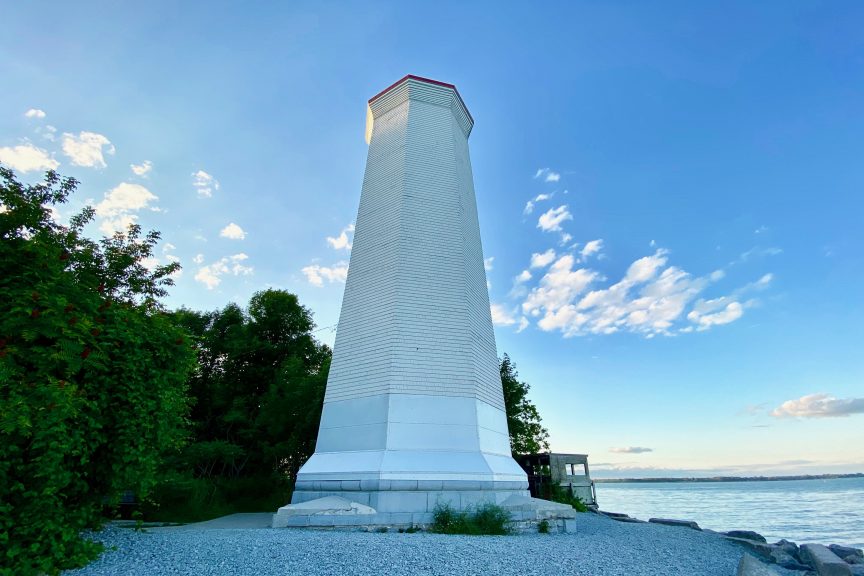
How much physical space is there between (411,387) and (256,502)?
12057 mm

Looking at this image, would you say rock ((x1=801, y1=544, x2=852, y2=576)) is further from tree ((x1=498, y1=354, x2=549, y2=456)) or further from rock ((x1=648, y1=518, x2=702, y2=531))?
tree ((x1=498, y1=354, x2=549, y2=456))

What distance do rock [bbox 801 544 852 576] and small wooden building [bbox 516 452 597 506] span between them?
9.16m

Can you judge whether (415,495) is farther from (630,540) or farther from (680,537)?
(680,537)

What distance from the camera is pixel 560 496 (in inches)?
683

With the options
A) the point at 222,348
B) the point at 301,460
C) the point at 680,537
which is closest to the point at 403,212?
the point at 680,537

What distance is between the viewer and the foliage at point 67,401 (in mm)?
4551

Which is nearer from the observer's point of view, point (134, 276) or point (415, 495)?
point (415, 495)

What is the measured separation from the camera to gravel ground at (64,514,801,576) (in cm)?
491

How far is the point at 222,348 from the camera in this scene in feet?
77.7

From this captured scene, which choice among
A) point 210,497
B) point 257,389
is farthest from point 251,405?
point 210,497

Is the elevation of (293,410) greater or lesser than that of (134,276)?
lesser

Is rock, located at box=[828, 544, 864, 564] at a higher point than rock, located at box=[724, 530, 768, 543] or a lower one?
lower

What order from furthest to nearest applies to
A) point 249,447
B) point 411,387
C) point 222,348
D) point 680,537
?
point 222,348, point 249,447, point 680,537, point 411,387

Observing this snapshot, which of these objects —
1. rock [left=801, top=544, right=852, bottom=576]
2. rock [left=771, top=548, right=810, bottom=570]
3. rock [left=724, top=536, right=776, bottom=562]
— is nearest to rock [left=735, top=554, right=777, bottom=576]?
rock [left=801, top=544, right=852, bottom=576]
